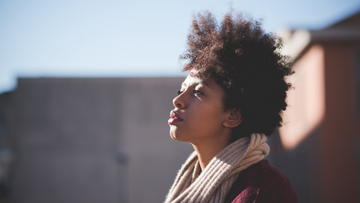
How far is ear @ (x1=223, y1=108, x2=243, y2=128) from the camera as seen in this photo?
1.88m

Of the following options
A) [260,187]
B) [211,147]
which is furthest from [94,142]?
[260,187]

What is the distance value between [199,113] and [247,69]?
1.29ft

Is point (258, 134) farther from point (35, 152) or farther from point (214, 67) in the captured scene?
point (35, 152)

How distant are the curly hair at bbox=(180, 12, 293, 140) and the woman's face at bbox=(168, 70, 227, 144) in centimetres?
5

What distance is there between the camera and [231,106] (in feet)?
6.07

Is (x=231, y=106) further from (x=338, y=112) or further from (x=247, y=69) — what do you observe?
(x=338, y=112)

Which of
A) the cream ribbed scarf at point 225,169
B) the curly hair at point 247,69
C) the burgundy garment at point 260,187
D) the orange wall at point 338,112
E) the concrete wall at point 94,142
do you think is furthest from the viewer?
the concrete wall at point 94,142

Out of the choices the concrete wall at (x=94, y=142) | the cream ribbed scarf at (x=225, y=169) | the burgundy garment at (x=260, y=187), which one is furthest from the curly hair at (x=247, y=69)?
the concrete wall at (x=94, y=142)

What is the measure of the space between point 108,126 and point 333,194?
32.3ft

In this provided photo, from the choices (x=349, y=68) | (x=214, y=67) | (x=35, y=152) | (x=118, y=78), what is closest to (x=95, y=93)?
(x=118, y=78)

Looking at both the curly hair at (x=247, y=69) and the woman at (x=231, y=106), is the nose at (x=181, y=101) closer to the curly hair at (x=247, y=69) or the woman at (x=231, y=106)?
the woman at (x=231, y=106)

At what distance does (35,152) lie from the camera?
14.2 meters

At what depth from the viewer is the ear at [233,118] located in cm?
188

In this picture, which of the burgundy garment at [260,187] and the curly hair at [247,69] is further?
the curly hair at [247,69]
